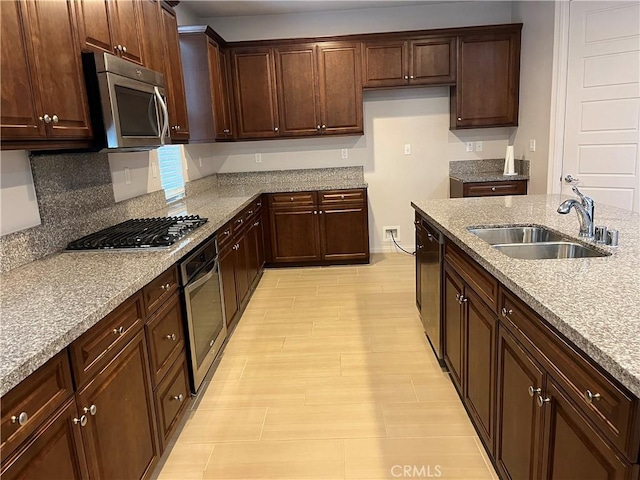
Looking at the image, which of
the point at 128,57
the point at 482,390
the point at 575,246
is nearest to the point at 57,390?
the point at 482,390

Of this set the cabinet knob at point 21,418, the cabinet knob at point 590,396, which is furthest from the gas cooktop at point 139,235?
the cabinet knob at point 590,396

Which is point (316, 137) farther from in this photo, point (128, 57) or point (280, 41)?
point (128, 57)

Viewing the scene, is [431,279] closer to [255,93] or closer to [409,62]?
[409,62]

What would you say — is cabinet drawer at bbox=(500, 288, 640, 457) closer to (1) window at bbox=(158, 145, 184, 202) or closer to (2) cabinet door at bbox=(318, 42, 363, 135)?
(1) window at bbox=(158, 145, 184, 202)

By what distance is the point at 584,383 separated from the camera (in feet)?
3.52

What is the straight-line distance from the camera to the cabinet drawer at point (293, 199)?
15.4ft

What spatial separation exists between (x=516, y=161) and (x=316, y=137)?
2.15 metres

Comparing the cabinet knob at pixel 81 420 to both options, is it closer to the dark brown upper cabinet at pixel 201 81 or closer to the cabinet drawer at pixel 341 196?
the dark brown upper cabinet at pixel 201 81

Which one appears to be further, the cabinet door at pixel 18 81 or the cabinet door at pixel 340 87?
the cabinet door at pixel 340 87

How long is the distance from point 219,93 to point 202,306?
266 centimetres

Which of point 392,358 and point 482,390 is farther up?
point 482,390

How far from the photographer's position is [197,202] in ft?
12.6

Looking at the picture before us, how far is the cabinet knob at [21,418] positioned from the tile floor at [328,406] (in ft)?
3.31

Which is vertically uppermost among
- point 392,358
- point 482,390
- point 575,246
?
point 575,246
